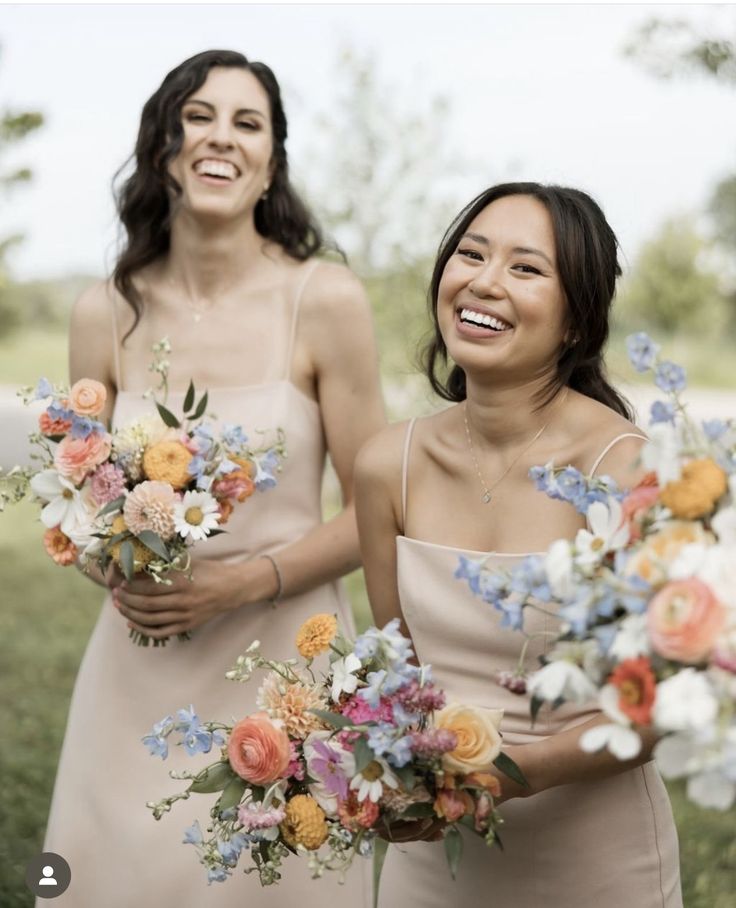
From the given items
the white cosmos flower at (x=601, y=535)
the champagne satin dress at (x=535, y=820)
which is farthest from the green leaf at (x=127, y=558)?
the white cosmos flower at (x=601, y=535)

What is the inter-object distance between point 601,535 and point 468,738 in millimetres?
506

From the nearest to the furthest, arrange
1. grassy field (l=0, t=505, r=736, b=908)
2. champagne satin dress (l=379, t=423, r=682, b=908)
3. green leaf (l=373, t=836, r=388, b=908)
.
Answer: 1. green leaf (l=373, t=836, r=388, b=908)
2. champagne satin dress (l=379, t=423, r=682, b=908)
3. grassy field (l=0, t=505, r=736, b=908)

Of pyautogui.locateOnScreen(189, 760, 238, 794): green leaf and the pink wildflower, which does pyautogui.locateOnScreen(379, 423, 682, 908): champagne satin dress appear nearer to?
pyautogui.locateOnScreen(189, 760, 238, 794): green leaf

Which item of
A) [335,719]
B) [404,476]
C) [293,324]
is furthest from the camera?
[293,324]

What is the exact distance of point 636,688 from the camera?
181 cm

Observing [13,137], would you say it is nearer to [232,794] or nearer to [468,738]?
[232,794]

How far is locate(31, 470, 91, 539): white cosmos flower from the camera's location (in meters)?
3.33

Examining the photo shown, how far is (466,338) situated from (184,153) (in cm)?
140

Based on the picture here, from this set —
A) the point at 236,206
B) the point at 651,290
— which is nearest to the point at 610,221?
the point at 236,206

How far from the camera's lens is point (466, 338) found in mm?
2859

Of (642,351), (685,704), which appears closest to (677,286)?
(642,351)

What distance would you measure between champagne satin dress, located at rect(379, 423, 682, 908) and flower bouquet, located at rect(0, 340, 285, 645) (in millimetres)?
595

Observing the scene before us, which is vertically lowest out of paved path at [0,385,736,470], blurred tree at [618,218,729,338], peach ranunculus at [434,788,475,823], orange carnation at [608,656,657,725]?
blurred tree at [618,218,729,338]

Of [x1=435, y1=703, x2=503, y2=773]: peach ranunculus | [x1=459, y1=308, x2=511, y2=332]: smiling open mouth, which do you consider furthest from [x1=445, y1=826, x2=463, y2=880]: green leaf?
[x1=459, y1=308, x2=511, y2=332]: smiling open mouth
